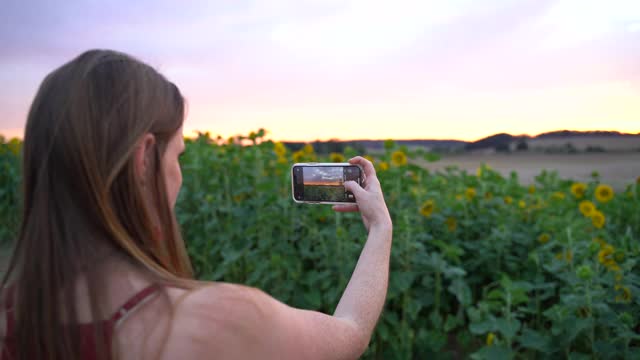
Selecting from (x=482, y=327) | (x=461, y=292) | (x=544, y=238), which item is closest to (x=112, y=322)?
(x=482, y=327)

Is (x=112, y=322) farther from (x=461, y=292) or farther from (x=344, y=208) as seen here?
(x=461, y=292)

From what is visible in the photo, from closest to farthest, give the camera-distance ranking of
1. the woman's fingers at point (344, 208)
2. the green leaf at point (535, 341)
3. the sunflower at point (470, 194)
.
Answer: the woman's fingers at point (344, 208) → the green leaf at point (535, 341) → the sunflower at point (470, 194)

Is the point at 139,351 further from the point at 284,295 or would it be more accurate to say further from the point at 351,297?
the point at 284,295

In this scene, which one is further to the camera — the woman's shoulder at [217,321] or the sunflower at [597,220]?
the sunflower at [597,220]

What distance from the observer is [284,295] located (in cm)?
329

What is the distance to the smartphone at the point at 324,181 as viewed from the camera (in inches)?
63.5

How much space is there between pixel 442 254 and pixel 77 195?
2.30 meters

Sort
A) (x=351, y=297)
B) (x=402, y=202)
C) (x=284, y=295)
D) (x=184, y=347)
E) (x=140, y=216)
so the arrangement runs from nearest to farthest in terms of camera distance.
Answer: (x=184, y=347)
(x=140, y=216)
(x=351, y=297)
(x=284, y=295)
(x=402, y=202)

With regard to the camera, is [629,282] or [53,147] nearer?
[53,147]

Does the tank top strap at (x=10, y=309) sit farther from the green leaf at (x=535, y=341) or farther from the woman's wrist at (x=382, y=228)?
the green leaf at (x=535, y=341)

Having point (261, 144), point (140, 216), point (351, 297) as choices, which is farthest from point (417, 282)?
point (140, 216)

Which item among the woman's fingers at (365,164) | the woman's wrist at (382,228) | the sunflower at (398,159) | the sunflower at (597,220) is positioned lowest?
the sunflower at (597,220)

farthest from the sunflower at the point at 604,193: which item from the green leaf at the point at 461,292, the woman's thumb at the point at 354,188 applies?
the woman's thumb at the point at 354,188

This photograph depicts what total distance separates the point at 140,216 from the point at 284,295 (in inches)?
88.5
